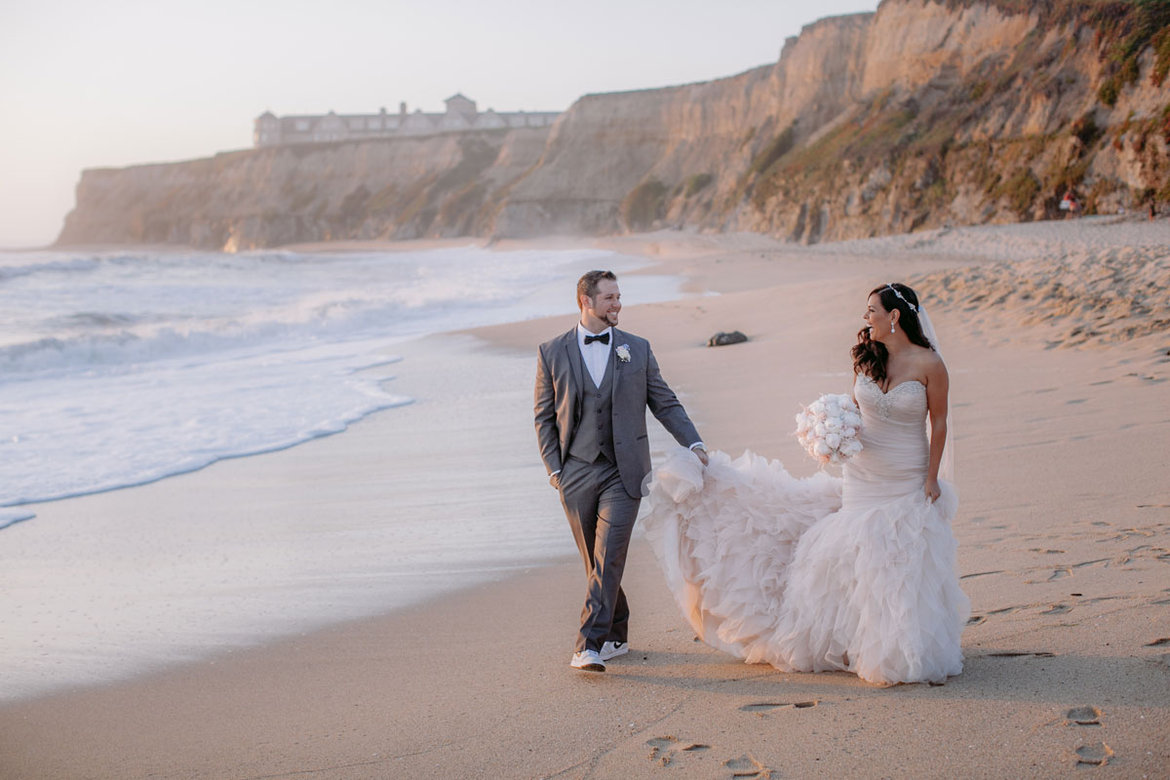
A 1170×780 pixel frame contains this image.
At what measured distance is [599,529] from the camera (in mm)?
4207

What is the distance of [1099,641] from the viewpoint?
371 cm

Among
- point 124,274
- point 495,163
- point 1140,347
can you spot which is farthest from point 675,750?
point 495,163

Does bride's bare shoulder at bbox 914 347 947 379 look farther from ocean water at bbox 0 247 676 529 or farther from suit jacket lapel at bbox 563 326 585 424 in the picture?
ocean water at bbox 0 247 676 529

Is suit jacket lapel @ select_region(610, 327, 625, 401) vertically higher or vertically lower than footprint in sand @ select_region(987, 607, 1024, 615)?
higher

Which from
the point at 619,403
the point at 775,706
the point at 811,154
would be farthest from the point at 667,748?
the point at 811,154

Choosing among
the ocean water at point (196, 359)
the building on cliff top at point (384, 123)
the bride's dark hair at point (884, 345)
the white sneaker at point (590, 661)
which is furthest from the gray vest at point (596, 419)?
the building on cliff top at point (384, 123)

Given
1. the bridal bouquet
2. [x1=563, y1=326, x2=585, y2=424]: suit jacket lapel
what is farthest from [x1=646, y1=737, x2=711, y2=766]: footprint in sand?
[x1=563, y1=326, x2=585, y2=424]: suit jacket lapel

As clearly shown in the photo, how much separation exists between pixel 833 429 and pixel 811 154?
46.7 metres

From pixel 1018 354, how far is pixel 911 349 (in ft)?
23.3

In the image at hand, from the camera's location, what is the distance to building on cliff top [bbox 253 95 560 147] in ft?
422

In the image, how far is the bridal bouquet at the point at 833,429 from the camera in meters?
3.82

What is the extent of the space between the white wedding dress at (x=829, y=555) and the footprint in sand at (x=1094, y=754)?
647mm

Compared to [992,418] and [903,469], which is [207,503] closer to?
[903,469]

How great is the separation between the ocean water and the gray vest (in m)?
5.08
